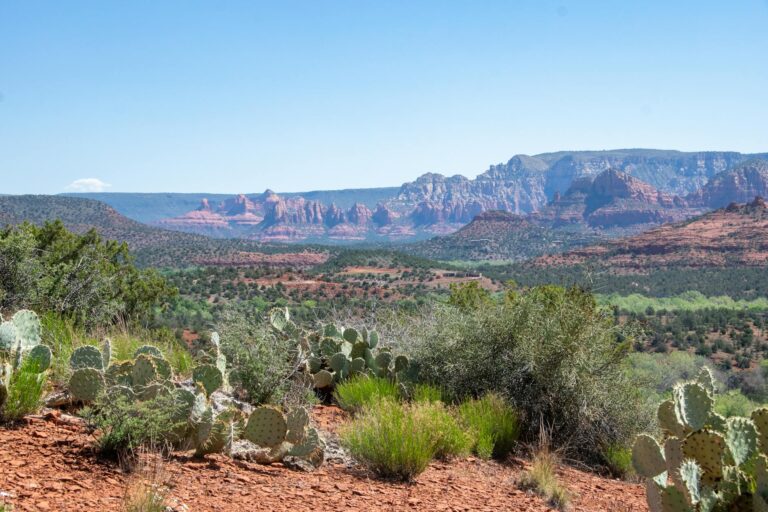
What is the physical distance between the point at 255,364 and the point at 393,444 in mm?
2258

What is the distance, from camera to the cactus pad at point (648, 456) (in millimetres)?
4676

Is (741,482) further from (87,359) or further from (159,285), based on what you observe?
(159,285)

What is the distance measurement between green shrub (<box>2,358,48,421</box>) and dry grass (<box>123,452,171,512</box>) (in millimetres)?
1016

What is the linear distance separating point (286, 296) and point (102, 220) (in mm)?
53372

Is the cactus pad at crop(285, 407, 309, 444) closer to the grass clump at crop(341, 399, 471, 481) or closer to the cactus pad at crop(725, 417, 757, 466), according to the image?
the grass clump at crop(341, 399, 471, 481)

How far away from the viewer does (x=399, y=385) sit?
7.91 m

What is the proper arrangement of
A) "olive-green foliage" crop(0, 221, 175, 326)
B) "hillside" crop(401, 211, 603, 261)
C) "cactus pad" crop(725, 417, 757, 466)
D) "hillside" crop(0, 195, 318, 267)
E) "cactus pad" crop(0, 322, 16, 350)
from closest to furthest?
"cactus pad" crop(725, 417, 757, 466), "cactus pad" crop(0, 322, 16, 350), "olive-green foliage" crop(0, 221, 175, 326), "hillside" crop(0, 195, 318, 267), "hillside" crop(401, 211, 603, 261)

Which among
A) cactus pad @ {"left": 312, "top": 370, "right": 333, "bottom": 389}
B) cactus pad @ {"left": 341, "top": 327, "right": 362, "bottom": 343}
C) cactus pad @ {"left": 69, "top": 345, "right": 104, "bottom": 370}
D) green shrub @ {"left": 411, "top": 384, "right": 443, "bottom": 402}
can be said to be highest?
cactus pad @ {"left": 69, "top": 345, "right": 104, "bottom": 370}

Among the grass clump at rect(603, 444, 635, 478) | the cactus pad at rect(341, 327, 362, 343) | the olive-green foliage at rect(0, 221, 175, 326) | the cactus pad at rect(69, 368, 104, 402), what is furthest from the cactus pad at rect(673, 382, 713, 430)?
the olive-green foliage at rect(0, 221, 175, 326)

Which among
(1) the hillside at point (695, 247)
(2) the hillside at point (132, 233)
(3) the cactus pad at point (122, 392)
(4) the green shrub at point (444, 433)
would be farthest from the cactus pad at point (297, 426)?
(1) the hillside at point (695, 247)

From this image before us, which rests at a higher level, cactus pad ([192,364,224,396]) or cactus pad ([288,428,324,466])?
cactus pad ([192,364,224,396])

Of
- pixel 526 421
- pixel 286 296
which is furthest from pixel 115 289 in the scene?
pixel 286 296

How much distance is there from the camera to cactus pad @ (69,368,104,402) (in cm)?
529

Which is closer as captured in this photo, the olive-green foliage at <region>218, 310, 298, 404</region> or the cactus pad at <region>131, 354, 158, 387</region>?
the cactus pad at <region>131, 354, 158, 387</region>
